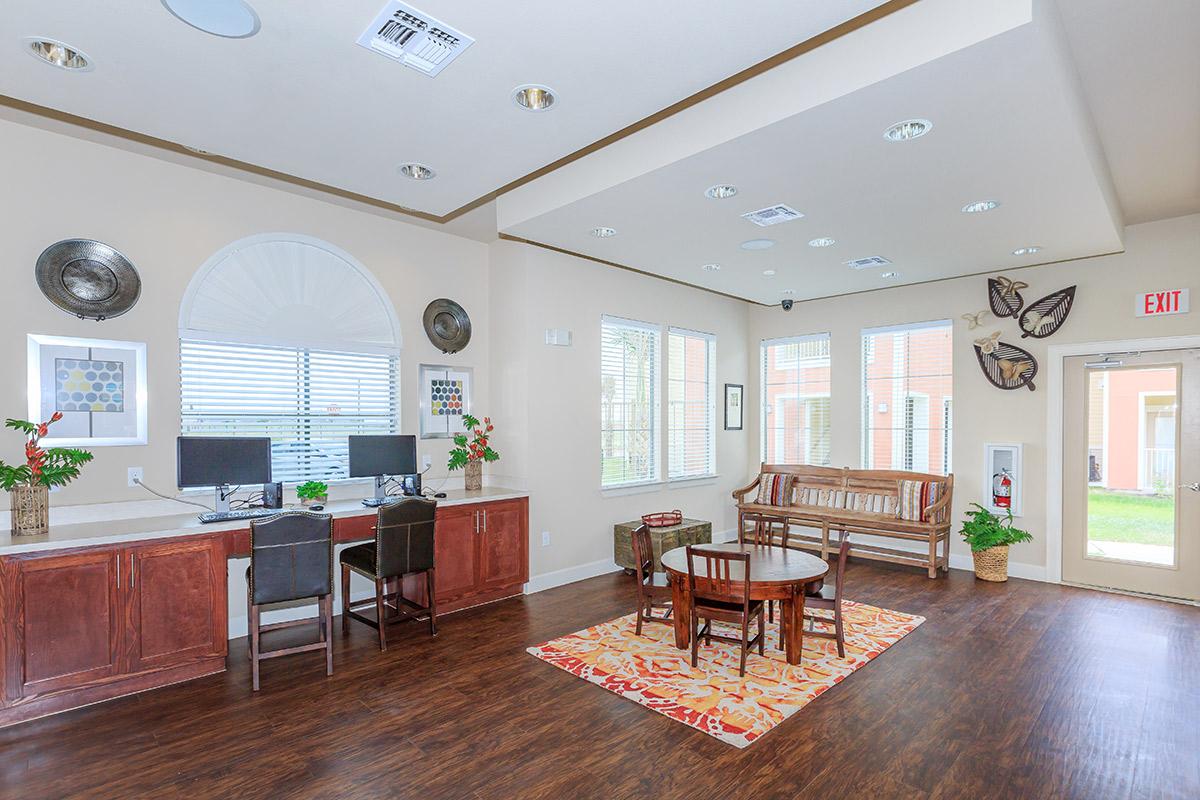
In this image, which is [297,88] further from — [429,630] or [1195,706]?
[1195,706]

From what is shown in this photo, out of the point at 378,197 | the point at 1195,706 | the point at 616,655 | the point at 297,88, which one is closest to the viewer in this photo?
the point at 297,88

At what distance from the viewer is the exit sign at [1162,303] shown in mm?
5203

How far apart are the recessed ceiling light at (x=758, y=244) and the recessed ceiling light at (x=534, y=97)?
7.97ft

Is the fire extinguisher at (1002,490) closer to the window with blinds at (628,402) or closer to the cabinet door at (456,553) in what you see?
the window with blinds at (628,402)

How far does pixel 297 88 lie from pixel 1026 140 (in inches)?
141

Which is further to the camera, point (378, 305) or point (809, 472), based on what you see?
point (809, 472)

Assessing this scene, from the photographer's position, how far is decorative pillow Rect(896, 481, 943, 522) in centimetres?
623

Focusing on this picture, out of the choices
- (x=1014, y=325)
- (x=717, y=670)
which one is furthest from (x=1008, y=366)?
(x=717, y=670)

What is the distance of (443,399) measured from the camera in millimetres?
5547

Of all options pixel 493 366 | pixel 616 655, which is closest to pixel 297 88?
pixel 493 366

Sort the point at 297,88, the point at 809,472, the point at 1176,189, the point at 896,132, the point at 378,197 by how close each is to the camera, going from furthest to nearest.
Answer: the point at 809,472, the point at 1176,189, the point at 378,197, the point at 896,132, the point at 297,88

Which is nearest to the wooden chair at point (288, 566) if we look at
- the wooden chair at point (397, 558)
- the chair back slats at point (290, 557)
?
the chair back slats at point (290, 557)

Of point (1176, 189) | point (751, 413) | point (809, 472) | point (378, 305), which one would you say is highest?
point (1176, 189)

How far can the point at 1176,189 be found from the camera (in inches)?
184
